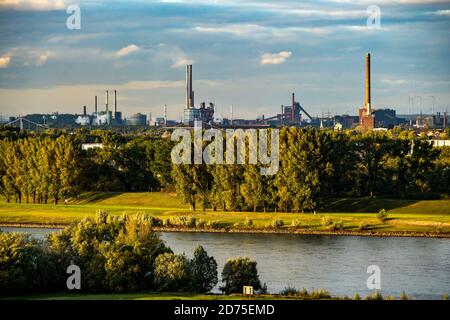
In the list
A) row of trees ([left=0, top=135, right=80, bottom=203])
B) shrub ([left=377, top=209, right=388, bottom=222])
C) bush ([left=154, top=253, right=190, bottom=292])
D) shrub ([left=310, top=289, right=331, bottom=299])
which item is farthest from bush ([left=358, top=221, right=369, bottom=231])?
row of trees ([left=0, top=135, right=80, bottom=203])

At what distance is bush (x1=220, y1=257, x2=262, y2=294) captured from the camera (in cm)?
4134

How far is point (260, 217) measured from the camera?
7344 cm

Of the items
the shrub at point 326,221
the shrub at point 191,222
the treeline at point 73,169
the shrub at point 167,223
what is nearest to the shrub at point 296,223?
the shrub at point 326,221

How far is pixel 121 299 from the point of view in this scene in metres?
37.5

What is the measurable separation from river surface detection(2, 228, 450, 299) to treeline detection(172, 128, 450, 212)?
1085cm

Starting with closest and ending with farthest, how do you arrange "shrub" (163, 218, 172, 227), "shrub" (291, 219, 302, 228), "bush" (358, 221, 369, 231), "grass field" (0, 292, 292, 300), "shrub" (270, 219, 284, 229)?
"grass field" (0, 292, 292, 300)
"bush" (358, 221, 369, 231)
"shrub" (291, 219, 302, 228)
"shrub" (270, 219, 284, 229)
"shrub" (163, 218, 172, 227)

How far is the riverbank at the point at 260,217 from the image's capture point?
2653 inches

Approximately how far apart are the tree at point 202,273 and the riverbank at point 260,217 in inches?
977

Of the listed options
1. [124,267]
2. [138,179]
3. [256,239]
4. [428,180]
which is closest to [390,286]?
[124,267]

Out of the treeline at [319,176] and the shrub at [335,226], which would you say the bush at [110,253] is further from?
the treeline at [319,176]

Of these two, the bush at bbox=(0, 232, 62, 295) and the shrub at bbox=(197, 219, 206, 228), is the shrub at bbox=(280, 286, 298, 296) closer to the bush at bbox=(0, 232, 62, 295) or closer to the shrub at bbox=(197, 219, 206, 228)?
the bush at bbox=(0, 232, 62, 295)

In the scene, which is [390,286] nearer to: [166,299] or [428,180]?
[166,299]

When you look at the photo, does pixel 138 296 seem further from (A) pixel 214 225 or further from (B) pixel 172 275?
(A) pixel 214 225

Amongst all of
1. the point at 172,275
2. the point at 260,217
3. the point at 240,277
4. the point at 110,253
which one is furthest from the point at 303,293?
the point at 260,217
